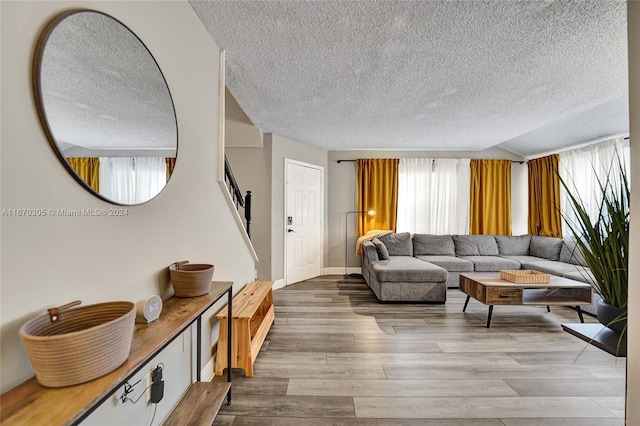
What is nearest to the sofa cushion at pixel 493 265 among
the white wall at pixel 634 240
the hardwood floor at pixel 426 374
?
the hardwood floor at pixel 426 374

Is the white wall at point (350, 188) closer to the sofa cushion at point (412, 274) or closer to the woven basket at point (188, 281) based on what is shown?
the sofa cushion at point (412, 274)

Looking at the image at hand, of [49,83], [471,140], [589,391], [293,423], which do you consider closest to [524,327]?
[589,391]

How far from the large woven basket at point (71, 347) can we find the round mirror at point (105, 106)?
0.43 m

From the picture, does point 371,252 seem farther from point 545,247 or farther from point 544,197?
point 544,197

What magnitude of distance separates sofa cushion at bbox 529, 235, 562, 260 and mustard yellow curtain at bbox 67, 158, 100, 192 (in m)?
5.82

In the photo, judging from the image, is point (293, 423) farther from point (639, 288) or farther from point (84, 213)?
point (639, 288)

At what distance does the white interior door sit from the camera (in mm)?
4688

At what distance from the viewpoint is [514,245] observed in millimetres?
5078

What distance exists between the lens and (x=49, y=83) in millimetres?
812

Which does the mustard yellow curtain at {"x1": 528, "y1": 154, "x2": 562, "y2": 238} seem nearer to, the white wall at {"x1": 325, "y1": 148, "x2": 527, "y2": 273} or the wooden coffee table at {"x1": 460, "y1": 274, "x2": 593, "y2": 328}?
the white wall at {"x1": 325, "y1": 148, "x2": 527, "y2": 273}

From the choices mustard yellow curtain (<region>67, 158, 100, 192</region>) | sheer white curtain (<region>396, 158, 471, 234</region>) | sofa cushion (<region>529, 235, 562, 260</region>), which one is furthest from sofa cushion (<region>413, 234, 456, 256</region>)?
mustard yellow curtain (<region>67, 158, 100, 192</region>)

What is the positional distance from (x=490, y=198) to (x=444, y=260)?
187 centimetres

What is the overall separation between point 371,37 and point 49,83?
6.04 ft

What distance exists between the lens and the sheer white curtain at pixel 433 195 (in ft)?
17.8
